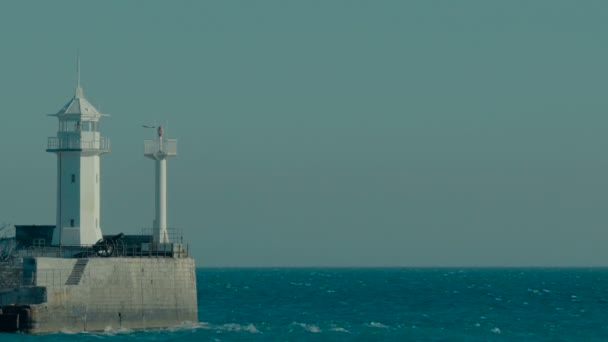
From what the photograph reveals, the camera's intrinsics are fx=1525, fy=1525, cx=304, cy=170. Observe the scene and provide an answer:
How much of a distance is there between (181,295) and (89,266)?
470 centimetres

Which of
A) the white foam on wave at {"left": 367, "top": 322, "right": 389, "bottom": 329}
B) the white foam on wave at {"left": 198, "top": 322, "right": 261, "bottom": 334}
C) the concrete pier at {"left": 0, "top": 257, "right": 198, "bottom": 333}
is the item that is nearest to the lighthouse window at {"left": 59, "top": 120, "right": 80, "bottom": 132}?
the concrete pier at {"left": 0, "top": 257, "right": 198, "bottom": 333}

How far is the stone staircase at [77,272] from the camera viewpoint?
57.0 m

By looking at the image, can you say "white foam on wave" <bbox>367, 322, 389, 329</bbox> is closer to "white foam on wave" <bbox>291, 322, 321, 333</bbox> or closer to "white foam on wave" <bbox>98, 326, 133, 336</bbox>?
"white foam on wave" <bbox>291, 322, 321, 333</bbox>

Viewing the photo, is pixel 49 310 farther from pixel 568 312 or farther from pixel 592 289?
pixel 592 289

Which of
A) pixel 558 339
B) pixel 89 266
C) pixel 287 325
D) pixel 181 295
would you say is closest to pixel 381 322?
pixel 287 325

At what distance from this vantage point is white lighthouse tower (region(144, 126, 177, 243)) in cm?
6247

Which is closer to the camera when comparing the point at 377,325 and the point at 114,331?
the point at 114,331

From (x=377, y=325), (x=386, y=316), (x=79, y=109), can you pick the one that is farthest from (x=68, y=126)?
(x=386, y=316)

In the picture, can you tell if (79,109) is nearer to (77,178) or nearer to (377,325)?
(77,178)

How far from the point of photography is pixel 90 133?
207ft

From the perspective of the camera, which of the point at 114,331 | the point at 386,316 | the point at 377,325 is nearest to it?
the point at 114,331

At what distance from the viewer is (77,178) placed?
6278 cm

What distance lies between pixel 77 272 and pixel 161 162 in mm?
7410

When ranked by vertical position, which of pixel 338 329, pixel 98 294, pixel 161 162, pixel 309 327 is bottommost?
pixel 338 329
